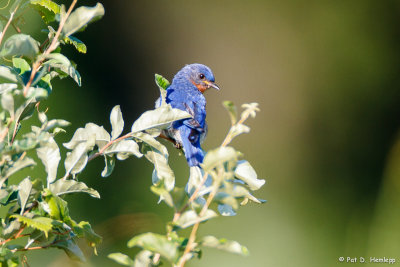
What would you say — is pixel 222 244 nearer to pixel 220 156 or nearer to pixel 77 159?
pixel 220 156

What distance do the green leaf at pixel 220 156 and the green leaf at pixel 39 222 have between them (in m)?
0.44

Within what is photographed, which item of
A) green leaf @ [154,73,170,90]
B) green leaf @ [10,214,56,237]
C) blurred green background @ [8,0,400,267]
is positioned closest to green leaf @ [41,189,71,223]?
green leaf @ [10,214,56,237]

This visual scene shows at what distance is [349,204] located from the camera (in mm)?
5930

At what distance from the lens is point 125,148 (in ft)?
5.35

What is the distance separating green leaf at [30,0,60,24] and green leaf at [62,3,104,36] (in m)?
0.40

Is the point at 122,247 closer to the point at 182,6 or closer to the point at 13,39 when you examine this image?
the point at 13,39

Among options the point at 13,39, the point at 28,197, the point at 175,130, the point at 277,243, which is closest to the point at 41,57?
the point at 13,39

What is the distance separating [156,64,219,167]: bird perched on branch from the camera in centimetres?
299

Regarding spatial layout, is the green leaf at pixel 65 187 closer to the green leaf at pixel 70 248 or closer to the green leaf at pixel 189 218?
the green leaf at pixel 70 248

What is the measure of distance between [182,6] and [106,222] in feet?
13.6

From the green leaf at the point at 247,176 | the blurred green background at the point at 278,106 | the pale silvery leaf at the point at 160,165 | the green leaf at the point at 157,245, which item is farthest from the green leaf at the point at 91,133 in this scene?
the blurred green background at the point at 278,106

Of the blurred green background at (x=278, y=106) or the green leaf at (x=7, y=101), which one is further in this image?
the blurred green background at (x=278, y=106)

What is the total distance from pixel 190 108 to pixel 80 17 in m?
2.16

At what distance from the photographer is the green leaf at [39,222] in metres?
1.34
